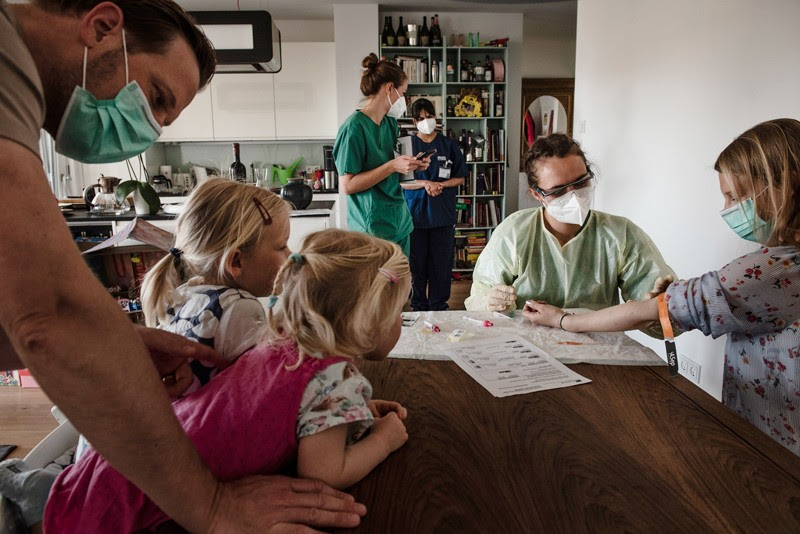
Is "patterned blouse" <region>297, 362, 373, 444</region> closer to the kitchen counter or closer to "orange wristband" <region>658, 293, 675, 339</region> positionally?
"orange wristband" <region>658, 293, 675, 339</region>

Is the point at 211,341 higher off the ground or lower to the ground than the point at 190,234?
lower

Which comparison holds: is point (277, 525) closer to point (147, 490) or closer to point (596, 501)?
point (147, 490)

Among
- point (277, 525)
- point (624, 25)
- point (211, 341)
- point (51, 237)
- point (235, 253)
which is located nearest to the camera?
point (51, 237)

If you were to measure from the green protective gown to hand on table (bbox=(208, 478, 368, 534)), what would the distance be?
3.74 ft

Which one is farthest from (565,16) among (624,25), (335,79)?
(624,25)

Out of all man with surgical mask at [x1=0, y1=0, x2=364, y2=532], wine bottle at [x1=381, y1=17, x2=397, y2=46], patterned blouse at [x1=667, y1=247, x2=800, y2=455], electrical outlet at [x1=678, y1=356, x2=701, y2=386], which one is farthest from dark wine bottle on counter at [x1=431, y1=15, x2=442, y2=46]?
man with surgical mask at [x1=0, y1=0, x2=364, y2=532]

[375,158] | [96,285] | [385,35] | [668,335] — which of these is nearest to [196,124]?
[385,35]

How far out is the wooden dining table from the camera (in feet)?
2.36

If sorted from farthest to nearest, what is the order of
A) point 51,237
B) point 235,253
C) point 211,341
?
point 235,253 → point 211,341 → point 51,237

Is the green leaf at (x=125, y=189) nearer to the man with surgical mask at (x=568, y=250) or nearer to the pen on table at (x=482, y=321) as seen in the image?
the man with surgical mask at (x=568, y=250)

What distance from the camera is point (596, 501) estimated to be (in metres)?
0.75

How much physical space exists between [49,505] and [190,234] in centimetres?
62

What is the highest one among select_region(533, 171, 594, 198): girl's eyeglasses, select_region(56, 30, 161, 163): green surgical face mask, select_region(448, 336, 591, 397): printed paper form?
select_region(56, 30, 161, 163): green surgical face mask

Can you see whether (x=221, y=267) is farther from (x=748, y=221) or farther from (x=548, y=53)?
(x=548, y=53)
